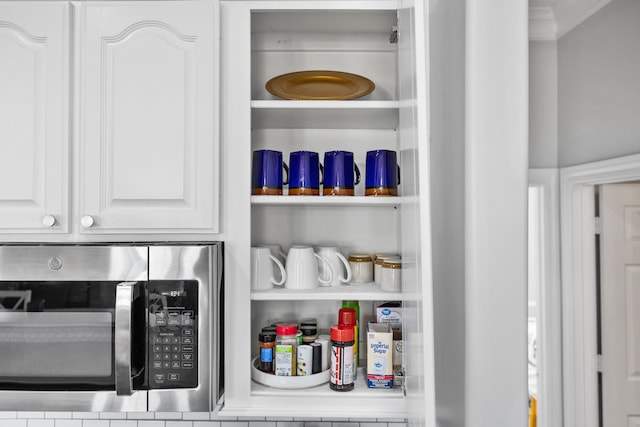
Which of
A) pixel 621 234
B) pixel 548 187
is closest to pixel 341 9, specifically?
pixel 548 187

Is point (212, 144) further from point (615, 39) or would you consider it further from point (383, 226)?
point (615, 39)

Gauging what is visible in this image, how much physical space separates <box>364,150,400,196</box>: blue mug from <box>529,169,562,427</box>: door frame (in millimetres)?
1137

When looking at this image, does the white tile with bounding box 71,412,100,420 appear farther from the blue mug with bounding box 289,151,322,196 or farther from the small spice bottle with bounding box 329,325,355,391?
the blue mug with bounding box 289,151,322,196

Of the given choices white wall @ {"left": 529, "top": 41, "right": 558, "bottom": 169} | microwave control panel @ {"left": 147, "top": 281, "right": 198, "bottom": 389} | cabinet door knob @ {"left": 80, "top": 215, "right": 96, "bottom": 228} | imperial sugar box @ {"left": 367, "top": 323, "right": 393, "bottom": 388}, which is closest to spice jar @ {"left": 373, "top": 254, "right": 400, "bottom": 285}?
imperial sugar box @ {"left": 367, "top": 323, "right": 393, "bottom": 388}

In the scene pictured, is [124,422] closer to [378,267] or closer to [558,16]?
[378,267]

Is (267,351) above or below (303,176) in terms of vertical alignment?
below

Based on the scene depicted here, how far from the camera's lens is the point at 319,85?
126cm

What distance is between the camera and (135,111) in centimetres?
111

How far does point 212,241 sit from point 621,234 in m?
1.88

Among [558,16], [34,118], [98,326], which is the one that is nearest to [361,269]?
[98,326]

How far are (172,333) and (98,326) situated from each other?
176 mm

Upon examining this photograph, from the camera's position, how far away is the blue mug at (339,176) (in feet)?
4.00

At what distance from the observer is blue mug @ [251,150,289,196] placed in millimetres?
1200

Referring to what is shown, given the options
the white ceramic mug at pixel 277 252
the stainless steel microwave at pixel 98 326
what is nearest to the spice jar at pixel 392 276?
the white ceramic mug at pixel 277 252
